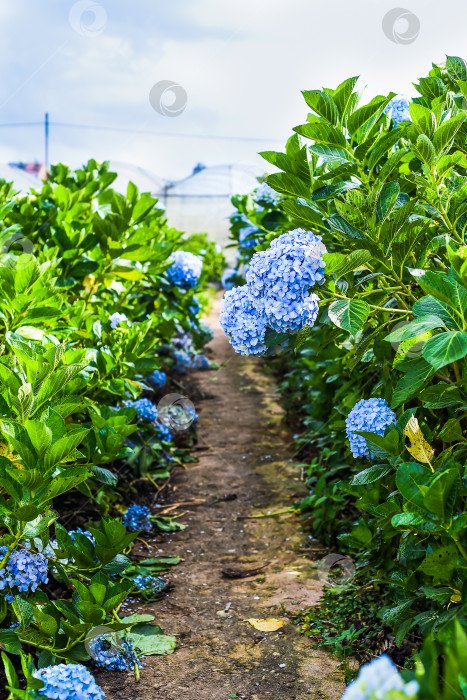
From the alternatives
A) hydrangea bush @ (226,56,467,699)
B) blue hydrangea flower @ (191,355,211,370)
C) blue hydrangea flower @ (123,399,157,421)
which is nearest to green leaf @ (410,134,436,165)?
hydrangea bush @ (226,56,467,699)

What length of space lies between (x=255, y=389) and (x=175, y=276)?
2129 mm

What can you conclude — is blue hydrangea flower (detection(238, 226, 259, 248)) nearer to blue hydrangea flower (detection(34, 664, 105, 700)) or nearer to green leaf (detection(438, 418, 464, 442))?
green leaf (detection(438, 418, 464, 442))

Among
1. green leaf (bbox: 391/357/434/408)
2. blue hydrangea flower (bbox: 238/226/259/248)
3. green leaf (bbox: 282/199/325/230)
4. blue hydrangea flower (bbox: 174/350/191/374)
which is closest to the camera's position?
green leaf (bbox: 391/357/434/408)

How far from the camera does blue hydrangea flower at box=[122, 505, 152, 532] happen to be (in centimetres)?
302

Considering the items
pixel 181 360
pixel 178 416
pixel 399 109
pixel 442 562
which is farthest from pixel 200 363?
pixel 442 562

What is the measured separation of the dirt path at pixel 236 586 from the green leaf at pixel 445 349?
1.12 metres

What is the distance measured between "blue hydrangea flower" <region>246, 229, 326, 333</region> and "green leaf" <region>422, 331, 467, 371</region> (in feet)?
1.15

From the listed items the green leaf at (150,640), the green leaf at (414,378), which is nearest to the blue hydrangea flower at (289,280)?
the green leaf at (414,378)

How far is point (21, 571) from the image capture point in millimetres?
1751

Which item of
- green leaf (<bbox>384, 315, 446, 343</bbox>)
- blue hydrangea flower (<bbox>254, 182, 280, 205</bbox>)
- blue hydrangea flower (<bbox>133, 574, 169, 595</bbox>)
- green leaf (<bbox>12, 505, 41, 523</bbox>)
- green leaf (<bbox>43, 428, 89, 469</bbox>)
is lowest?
blue hydrangea flower (<bbox>133, 574, 169, 595</bbox>)

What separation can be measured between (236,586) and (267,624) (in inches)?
13.8

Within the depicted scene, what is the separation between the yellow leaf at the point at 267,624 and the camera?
7.45ft

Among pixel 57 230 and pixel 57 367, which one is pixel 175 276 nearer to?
pixel 57 230

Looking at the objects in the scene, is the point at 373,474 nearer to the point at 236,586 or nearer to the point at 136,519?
the point at 236,586
